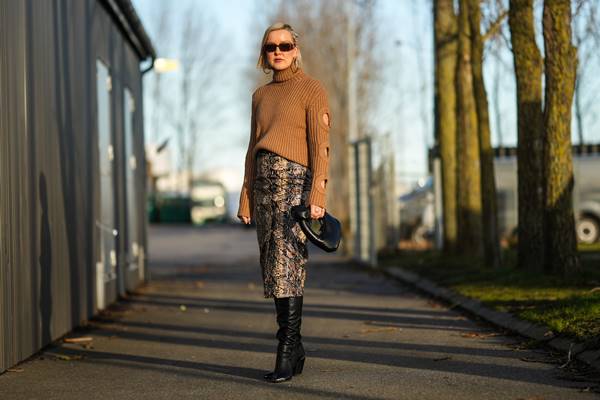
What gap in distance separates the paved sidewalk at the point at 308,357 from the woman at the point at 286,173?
0.40m

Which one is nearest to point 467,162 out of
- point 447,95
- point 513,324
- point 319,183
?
point 447,95

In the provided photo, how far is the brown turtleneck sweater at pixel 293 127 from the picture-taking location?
23.5 ft

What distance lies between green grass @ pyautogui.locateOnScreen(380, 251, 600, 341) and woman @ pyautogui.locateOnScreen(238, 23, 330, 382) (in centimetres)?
197

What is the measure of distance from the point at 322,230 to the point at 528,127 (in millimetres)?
7122

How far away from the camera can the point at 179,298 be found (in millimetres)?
14945

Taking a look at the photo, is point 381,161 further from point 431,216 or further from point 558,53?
point 558,53

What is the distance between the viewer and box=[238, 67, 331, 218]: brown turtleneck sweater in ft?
23.5

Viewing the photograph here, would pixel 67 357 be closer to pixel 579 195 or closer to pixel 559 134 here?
pixel 559 134

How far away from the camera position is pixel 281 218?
7.21m

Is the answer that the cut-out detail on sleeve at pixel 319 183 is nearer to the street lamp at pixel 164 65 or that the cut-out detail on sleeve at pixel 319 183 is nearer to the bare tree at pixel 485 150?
the bare tree at pixel 485 150

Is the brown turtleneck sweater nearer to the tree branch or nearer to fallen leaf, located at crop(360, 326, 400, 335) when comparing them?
fallen leaf, located at crop(360, 326, 400, 335)

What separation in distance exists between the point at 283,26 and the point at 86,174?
5.11 meters

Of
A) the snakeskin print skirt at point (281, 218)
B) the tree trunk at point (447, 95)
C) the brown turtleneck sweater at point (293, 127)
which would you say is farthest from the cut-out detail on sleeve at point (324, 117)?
the tree trunk at point (447, 95)

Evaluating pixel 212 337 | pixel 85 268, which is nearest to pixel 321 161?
pixel 212 337
